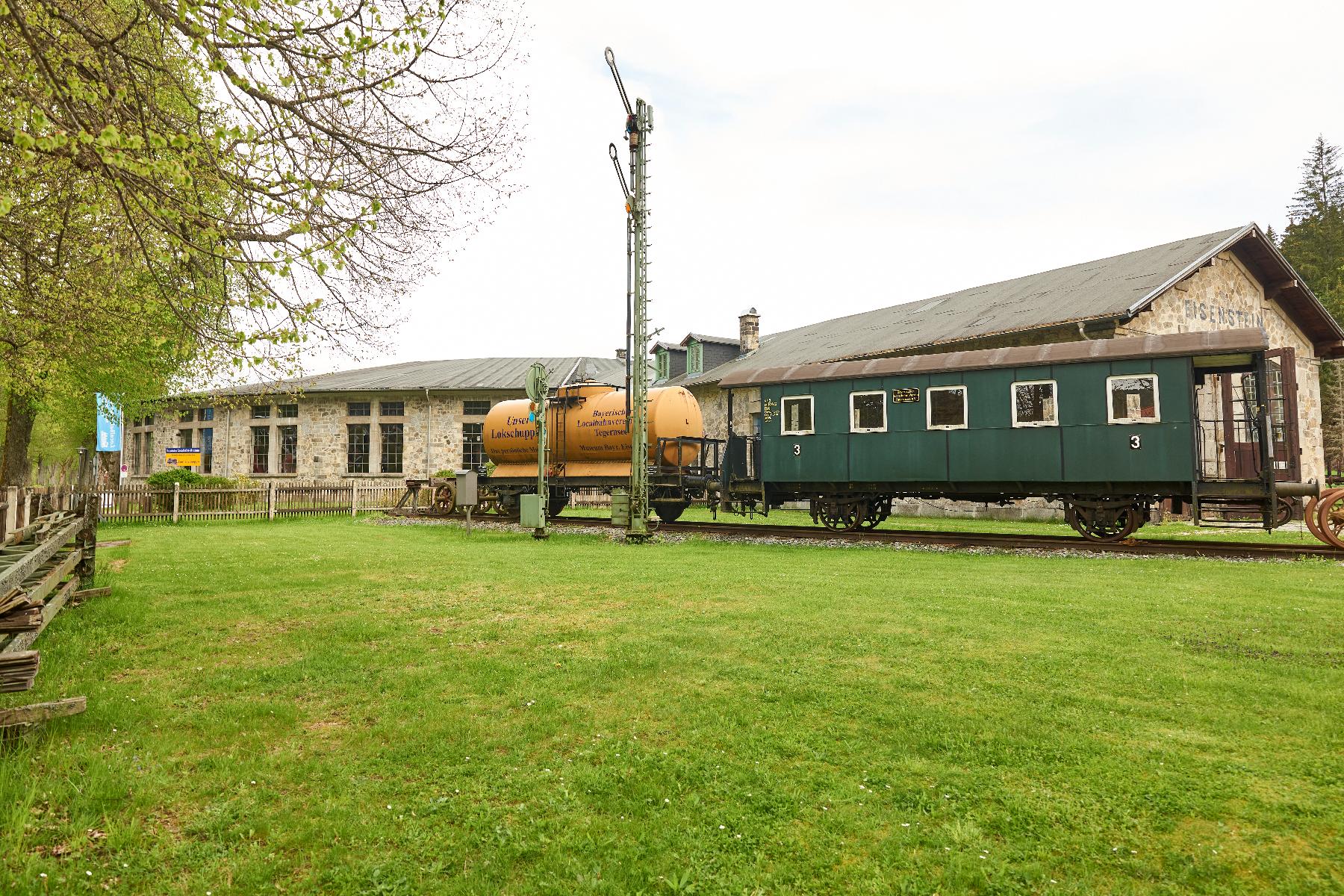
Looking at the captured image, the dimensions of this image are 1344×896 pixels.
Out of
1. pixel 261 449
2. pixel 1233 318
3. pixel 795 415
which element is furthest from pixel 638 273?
pixel 261 449

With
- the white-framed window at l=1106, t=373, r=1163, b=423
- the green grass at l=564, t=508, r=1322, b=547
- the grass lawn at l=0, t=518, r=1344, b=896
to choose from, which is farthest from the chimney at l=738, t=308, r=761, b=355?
the grass lawn at l=0, t=518, r=1344, b=896

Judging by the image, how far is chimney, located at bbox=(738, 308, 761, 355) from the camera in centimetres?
3253

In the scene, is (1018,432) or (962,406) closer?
(1018,432)

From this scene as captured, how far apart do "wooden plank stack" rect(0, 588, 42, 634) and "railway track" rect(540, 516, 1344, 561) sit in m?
12.1

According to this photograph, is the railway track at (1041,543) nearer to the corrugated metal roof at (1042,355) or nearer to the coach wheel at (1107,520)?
the coach wheel at (1107,520)

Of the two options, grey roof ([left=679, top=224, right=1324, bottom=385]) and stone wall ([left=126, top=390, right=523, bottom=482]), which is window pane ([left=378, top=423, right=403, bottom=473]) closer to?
stone wall ([left=126, top=390, right=523, bottom=482])

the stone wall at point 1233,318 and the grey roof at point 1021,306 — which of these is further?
the stone wall at point 1233,318

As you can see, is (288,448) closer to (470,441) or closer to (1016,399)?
(470,441)

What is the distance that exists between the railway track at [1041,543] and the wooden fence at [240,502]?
12551mm

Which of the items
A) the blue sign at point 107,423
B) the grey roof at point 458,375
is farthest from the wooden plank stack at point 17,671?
the grey roof at point 458,375

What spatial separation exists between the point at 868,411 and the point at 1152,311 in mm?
9713

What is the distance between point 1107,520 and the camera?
12945 mm

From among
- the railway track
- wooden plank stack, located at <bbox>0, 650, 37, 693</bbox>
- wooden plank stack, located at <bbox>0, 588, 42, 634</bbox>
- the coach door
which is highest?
the coach door

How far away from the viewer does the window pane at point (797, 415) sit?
1542cm
